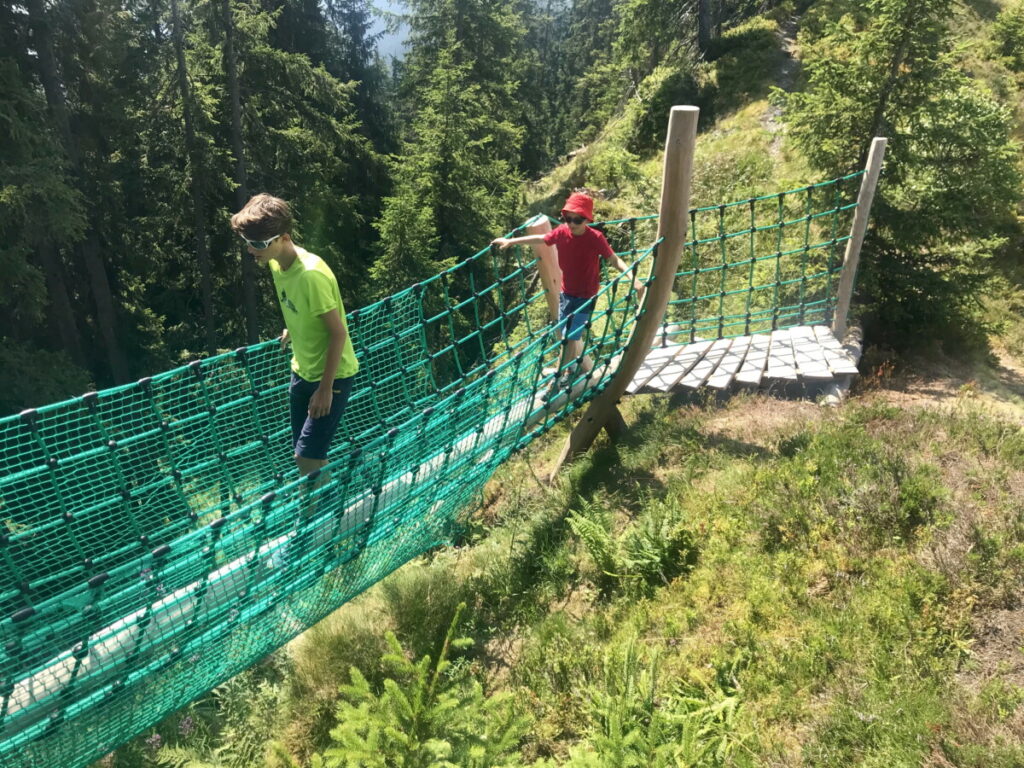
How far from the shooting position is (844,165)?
18.9 ft

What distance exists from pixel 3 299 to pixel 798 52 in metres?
16.1

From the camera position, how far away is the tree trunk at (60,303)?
11883 millimetres

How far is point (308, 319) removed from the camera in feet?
8.50

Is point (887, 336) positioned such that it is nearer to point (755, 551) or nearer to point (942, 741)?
point (755, 551)

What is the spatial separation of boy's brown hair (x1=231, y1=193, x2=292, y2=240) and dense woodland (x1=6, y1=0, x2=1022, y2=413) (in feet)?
15.9

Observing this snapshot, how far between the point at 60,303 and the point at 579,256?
11.8 m

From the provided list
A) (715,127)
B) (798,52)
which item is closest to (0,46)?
(715,127)

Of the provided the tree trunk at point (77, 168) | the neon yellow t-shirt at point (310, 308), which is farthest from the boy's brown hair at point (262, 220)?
the tree trunk at point (77, 168)

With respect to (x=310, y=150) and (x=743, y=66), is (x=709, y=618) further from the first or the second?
(x=743, y=66)

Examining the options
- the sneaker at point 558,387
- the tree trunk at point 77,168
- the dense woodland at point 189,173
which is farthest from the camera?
the tree trunk at point 77,168

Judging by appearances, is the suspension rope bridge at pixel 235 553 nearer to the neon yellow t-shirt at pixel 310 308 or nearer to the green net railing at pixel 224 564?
the green net railing at pixel 224 564

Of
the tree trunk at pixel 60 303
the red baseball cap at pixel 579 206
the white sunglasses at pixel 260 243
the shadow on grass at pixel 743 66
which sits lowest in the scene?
the tree trunk at pixel 60 303

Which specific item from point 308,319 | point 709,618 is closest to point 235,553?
point 308,319

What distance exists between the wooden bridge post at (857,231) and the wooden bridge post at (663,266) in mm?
1656
